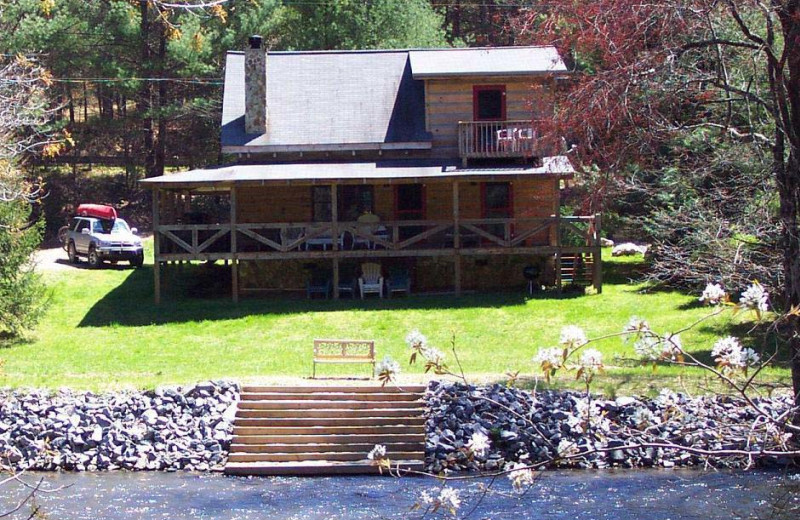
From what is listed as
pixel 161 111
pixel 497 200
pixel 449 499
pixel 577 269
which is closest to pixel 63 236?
pixel 161 111

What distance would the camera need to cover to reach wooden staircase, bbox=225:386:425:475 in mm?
17125

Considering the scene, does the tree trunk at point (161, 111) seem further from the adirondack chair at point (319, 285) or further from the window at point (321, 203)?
the adirondack chair at point (319, 285)

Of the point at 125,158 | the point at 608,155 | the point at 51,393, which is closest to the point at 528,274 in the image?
the point at 608,155

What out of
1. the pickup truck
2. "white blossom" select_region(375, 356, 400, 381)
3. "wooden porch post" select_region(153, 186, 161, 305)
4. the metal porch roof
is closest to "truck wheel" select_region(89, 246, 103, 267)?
the pickup truck

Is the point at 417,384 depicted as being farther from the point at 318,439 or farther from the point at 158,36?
the point at 158,36

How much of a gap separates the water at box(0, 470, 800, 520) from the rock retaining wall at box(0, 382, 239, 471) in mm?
440

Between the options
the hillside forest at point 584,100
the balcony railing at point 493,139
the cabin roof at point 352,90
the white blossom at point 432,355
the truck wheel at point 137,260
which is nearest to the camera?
the white blossom at point 432,355

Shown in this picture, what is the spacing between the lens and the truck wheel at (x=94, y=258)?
1286 inches

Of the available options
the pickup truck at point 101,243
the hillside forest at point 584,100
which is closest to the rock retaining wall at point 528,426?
the hillside forest at point 584,100

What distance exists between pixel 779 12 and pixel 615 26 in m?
2.40

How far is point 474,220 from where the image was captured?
88.8 ft

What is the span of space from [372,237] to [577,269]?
6.11 metres

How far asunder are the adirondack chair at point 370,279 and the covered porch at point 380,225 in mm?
368

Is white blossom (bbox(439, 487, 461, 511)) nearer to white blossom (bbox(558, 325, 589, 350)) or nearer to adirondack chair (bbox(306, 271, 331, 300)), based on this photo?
white blossom (bbox(558, 325, 589, 350))
